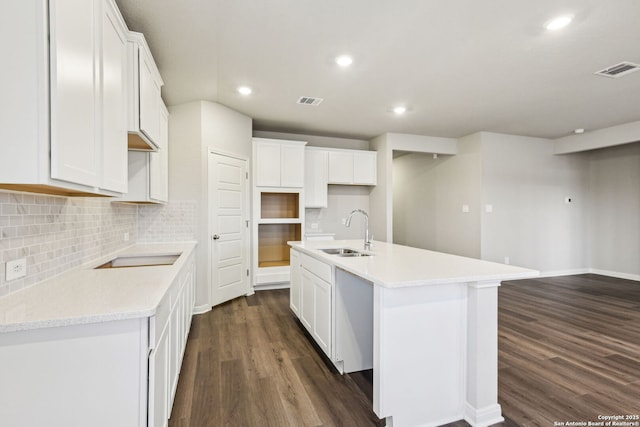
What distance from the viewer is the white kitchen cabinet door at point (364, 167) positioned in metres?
5.52

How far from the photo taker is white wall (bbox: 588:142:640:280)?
18.3 ft

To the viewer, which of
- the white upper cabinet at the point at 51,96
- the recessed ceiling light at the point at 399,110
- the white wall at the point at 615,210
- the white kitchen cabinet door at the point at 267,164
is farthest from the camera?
the white wall at the point at 615,210

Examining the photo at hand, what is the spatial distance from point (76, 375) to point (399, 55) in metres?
3.03

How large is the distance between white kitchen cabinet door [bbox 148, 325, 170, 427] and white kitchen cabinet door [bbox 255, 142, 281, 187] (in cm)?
322

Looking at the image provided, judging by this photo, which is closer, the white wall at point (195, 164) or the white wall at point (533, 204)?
the white wall at point (195, 164)

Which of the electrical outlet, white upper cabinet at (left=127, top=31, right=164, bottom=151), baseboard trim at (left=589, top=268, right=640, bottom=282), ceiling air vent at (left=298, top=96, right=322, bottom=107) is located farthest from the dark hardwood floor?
ceiling air vent at (left=298, top=96, right=322, bottom=107)

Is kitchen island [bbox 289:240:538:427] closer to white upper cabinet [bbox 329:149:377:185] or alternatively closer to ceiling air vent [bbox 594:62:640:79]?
ceiling air vent [bbox 594:62:640:79]

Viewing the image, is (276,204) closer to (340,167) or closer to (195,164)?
(340,167)

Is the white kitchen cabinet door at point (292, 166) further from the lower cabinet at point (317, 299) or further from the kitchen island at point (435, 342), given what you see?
the kitchen island at point (435, 342)

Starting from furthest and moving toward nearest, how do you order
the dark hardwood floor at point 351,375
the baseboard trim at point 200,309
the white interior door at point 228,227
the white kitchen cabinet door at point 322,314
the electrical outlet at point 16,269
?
the white interior door at point 228,227 → the baseboard trim at point 200,309 → the white kitchen cabinet door at point 322,314 → the dark hardwood floor at point 351,375 → the electrical outlet at point 16,269

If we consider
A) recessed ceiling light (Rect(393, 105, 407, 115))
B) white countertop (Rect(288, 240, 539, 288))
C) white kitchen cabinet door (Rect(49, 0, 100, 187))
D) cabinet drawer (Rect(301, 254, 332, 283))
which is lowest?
cabinet drawer (Rect(301, 254, 332, 283))

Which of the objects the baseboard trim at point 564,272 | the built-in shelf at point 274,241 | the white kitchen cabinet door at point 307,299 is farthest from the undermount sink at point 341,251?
the baseboard trim at point 564,272

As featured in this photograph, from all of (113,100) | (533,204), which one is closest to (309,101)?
(113,100)

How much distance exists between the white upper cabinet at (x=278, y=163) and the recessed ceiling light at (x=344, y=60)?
6.76 ft
